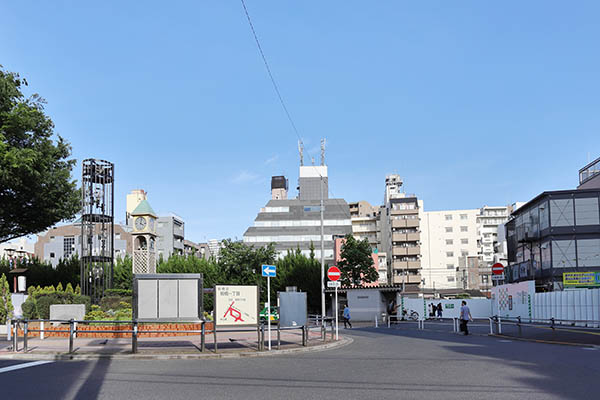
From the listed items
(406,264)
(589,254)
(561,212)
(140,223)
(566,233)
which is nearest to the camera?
(140,223)

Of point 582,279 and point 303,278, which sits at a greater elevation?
point 582,279

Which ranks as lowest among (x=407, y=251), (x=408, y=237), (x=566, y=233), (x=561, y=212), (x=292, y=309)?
(x=292, y=309)

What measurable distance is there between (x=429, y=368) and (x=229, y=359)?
18.2 feet

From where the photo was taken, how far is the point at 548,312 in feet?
113

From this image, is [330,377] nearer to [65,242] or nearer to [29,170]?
[29,170]

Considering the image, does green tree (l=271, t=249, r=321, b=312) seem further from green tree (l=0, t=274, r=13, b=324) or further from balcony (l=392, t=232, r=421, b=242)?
balcony (l=392, t=232, r=421, b=242)

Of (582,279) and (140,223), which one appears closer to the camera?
(582,279)

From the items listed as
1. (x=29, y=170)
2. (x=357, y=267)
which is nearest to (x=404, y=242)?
(x=357, y=267)

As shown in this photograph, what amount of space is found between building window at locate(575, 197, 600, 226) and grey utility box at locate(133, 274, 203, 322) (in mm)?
40868

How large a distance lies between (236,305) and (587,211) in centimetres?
4053

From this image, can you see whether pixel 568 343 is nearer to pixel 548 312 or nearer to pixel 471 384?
pixel 471 384

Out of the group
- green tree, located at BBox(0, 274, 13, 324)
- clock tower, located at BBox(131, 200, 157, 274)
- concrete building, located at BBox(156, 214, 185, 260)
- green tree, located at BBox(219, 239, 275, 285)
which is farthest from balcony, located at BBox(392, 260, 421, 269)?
green tree, located at BBox(0, 274, 13, 324)

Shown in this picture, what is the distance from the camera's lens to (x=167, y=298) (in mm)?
17750

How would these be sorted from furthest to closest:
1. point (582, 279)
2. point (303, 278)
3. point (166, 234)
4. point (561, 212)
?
point (166, 234), point (303, 278), point (561, 212), point (582, 279)
